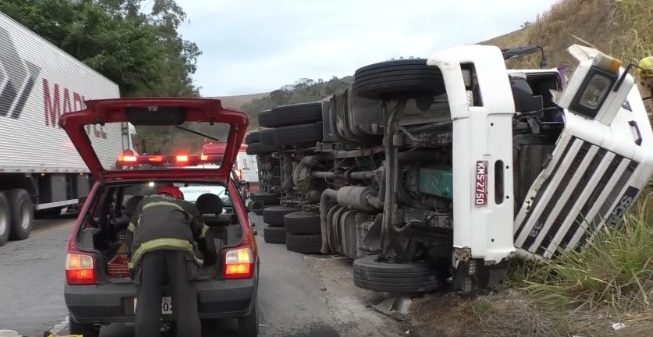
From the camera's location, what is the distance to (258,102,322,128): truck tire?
10.1 meters

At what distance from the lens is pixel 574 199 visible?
210 inches

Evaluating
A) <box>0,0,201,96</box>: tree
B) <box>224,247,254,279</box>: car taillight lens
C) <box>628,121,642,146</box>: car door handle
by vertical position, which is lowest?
<box>224,247,254,279</box>: car taillight lens

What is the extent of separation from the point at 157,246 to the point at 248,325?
3.99 feet

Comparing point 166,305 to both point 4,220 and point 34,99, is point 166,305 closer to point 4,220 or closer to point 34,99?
point 4,220

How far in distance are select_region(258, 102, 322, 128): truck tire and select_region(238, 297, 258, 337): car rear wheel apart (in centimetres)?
511

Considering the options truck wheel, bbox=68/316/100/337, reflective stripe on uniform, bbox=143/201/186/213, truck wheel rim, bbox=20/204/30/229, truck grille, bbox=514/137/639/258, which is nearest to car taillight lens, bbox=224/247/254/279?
reflective stripe on uniform, bbox=143/201/186/213

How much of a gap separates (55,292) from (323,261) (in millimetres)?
3734

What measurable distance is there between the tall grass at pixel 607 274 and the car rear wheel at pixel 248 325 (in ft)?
7.30

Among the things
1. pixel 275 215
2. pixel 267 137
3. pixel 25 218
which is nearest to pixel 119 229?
pixel 275 215

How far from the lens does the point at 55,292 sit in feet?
25.0

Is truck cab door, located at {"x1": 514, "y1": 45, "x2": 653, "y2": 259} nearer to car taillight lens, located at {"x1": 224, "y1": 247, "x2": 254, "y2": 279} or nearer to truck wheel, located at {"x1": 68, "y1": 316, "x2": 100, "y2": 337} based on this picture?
car taillight lens, located at {"x1": 224, "y1": 247, "x2": 254, "y2": 279}

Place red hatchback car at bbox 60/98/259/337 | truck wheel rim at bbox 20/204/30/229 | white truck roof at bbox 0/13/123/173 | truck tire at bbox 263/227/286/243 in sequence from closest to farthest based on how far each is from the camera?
red hatchback car at bbox 60/98/259/337
truck tire at bbox 263/227/286/243
white truck roof at bbox 0/13/123/173
truck wheel rim at bbox 20/204/30/229

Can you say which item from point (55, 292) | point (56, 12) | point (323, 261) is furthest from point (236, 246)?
point (56, 12)

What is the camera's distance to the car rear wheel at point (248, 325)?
530 centimetres
